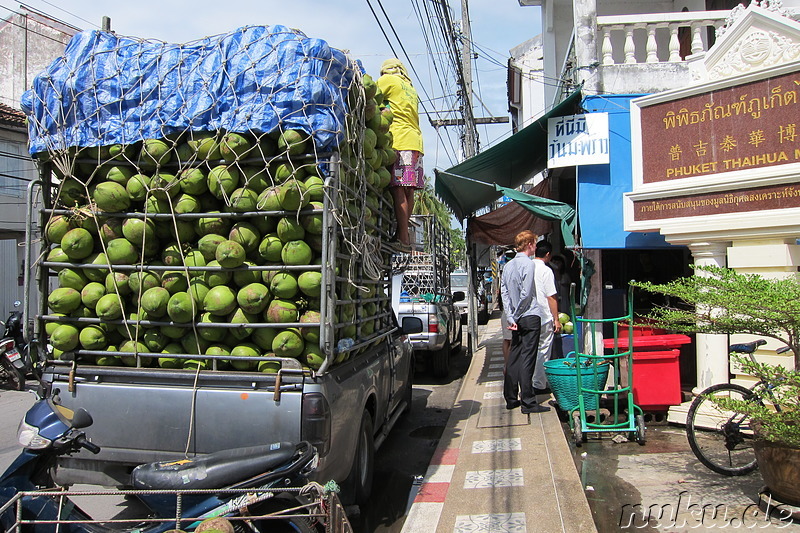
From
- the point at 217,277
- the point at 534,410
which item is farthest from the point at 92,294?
the point at 534,410

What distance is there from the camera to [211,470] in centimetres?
288

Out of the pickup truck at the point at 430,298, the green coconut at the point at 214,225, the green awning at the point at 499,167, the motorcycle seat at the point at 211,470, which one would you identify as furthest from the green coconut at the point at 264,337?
the green awning at the point at 499,167

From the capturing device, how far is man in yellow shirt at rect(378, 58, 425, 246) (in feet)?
17.9

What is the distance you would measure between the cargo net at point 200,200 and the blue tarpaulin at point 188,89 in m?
0.01

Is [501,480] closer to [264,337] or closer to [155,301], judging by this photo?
[264,337]

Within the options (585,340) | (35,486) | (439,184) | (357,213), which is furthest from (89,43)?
(585,340)

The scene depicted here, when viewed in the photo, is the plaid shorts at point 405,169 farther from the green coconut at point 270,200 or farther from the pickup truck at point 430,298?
the pickup truck at point 430,298

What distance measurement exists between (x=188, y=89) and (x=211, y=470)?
246cm

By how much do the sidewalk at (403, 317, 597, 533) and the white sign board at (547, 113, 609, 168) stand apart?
3227 millimetres

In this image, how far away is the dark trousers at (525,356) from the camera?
248 inches

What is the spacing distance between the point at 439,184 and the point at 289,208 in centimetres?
534

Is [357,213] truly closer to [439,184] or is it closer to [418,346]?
[439,184]

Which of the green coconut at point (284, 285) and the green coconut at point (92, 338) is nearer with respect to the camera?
the green coconut at point (284, 285)

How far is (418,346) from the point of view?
9.50 metres
